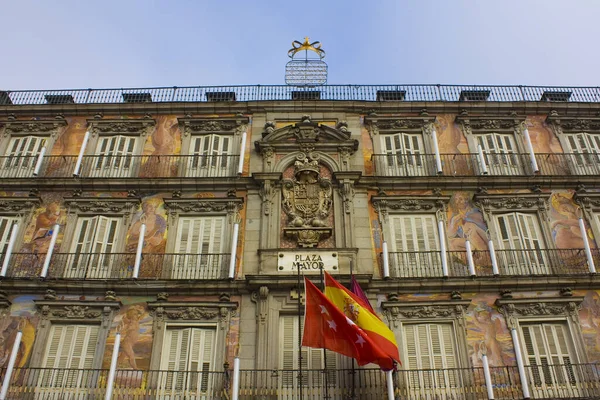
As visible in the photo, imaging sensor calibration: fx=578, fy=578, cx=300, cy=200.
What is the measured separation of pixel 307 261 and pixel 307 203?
224 cm

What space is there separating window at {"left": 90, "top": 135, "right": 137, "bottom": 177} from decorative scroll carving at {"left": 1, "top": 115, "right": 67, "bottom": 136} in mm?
1758

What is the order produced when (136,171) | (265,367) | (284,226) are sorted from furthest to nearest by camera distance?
(136,171)
(284,226)
(265,367)

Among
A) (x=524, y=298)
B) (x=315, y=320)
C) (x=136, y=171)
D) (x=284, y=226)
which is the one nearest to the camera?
(x=315, y=320)

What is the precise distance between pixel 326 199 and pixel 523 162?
6940 millimetres

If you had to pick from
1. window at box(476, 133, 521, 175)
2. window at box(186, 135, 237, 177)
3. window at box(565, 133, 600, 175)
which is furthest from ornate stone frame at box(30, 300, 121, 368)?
window at box(565, 133, 600, 175)

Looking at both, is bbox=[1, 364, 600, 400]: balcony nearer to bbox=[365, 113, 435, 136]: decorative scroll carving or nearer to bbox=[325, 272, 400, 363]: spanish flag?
bbox=[325, 272, 400, 363]: spanish flag

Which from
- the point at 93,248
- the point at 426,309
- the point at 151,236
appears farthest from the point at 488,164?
the point at 93,248

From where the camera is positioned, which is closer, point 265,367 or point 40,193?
point 265,367

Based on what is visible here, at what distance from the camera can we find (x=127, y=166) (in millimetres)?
19734

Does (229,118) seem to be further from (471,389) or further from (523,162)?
(471,389)

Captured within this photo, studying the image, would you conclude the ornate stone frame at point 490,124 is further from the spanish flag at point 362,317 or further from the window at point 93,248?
the window at point 93,248

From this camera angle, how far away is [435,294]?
1656 cm

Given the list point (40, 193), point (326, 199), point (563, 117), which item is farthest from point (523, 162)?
point (40, 193)

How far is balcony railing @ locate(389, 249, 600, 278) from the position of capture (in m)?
17.0
